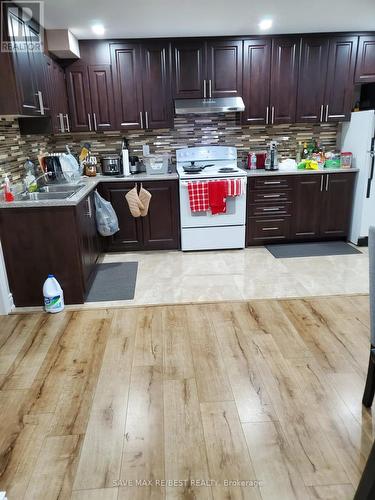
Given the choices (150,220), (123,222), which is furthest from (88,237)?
(150,220)

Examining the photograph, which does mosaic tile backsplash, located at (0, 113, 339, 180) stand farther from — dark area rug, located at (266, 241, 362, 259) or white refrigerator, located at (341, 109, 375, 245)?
dark area rug, located at (266, 241, 362, 259)

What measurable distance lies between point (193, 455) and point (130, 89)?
3.63m

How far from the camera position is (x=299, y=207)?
4.26m

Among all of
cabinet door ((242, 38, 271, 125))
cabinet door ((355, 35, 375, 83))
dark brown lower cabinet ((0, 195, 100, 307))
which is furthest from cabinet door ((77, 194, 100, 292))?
cabinet door ((355, 35, 375, 83))

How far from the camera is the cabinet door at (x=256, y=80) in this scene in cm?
398

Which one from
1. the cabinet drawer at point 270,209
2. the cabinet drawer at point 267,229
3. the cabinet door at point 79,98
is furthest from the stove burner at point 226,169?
the cabinet door at point 79,98

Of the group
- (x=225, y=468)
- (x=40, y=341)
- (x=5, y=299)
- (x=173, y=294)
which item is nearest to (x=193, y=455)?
(x=225, y=468)

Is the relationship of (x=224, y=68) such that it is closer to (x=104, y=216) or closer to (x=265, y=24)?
(x=265, y=24)

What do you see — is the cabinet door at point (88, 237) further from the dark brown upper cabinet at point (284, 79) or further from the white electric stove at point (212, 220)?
the dark brown upper cabinet at point (284, 79)

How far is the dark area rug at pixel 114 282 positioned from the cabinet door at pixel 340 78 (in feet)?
9.29

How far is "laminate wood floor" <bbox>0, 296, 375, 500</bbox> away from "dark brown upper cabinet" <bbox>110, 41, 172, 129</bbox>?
229 cm

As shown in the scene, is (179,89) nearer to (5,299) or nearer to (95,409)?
(5,299)

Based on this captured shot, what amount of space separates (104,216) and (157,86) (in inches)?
61.4

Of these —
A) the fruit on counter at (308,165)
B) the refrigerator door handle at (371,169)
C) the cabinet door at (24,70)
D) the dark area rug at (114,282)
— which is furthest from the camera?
the fruit on counter at (308,165)
